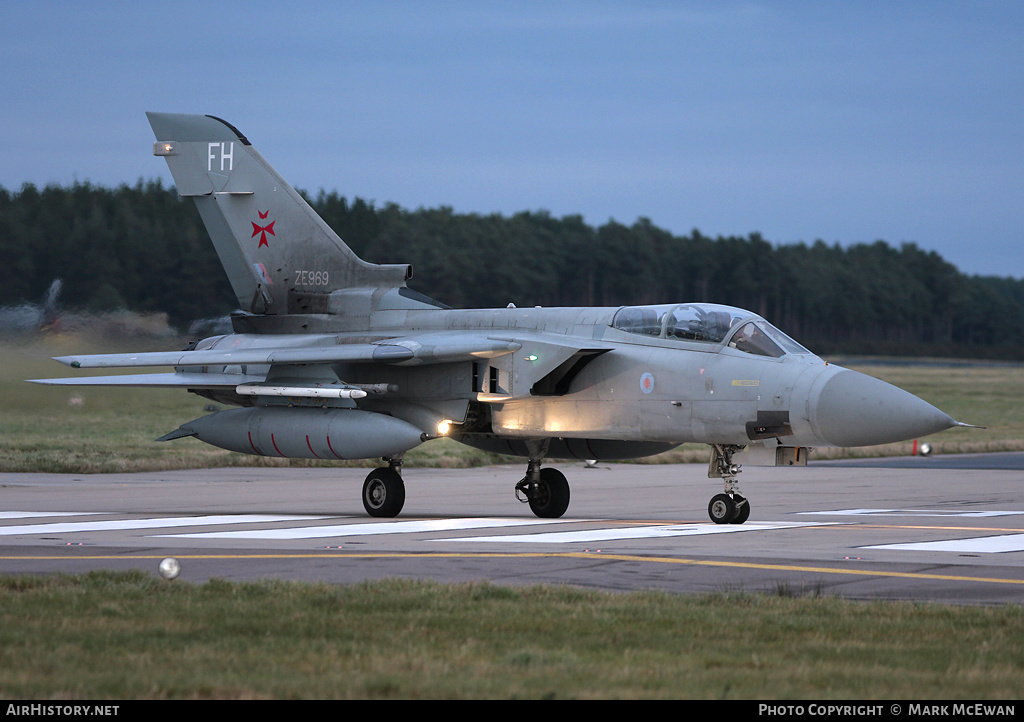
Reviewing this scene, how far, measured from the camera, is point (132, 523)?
51.3 feet

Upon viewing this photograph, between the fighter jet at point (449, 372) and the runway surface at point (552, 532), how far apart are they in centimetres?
102

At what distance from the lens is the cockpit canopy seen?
1570cm

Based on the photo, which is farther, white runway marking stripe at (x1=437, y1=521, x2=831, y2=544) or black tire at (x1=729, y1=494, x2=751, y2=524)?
black tire at (x1=729, y1=494, x2=751, y2=524)

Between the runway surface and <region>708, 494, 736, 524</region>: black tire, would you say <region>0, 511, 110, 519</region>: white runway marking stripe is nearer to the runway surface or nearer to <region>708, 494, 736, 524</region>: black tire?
the runway surface

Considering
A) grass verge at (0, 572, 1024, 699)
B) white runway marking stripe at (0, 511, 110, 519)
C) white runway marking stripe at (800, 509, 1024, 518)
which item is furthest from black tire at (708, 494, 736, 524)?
white runway marking stripe at (0, 511, 110, 519)

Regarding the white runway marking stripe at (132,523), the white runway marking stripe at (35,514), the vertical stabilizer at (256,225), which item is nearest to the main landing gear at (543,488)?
the white runway marking stripe at (132,523)

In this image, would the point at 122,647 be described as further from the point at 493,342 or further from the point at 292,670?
the point at 493,342

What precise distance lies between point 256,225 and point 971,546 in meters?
11.2

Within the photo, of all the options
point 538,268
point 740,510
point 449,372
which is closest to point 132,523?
point 449,372

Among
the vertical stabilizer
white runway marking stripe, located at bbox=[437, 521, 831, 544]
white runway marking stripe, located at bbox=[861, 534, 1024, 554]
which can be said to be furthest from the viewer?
the vertical stabilizer

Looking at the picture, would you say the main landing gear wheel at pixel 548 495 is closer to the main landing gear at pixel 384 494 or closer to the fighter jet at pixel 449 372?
the fighter jet at pixel 449 372

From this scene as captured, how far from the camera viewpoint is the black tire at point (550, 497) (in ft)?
57.4

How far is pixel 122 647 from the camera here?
711cm

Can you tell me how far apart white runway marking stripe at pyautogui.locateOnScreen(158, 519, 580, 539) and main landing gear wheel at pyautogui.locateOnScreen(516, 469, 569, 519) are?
633 millimetres
